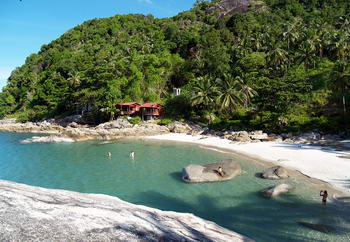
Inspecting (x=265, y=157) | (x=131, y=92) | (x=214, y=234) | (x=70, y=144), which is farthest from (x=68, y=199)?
(x=131, y=92)

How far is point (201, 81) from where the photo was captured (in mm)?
43500

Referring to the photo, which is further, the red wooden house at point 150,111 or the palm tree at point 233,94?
the red wooden house at point 150,111

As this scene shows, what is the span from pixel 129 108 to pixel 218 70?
21774 mm

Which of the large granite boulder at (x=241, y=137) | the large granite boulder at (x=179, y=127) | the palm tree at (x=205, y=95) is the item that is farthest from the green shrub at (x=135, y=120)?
the large granite boulder at (x=241, y=137)

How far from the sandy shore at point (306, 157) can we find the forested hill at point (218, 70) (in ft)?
25.5

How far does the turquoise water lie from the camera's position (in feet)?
34.7

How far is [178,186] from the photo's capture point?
15773 mm

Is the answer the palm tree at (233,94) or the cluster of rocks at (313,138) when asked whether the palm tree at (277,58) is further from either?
the cluster of rocks at (313,138)

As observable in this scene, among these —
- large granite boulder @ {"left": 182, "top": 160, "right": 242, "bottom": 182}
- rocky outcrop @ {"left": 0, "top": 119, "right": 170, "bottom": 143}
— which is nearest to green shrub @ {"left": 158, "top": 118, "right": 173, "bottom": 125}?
rocky outcrop @ {"left": 0, "top": 119, "right": 170, "bottom": 143}

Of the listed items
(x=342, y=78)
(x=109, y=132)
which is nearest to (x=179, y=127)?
(x=109, y=132)

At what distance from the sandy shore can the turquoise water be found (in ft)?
6.46

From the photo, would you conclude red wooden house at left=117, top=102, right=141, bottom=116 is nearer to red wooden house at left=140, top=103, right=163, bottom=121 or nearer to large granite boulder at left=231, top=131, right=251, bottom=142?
red wooden house at left=140, top=103, right=163, bottom=121

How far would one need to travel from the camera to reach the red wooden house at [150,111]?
4697 cm

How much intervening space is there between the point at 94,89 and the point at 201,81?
27030 millimetres
